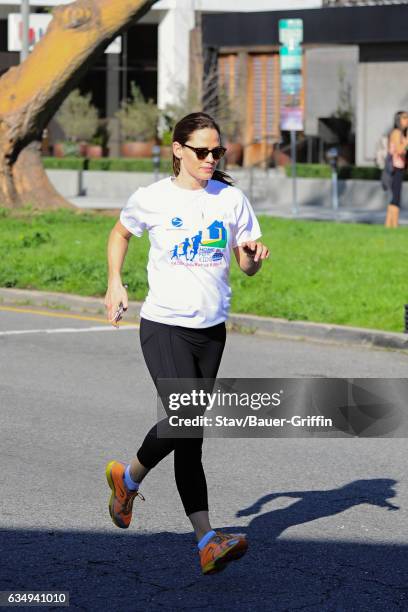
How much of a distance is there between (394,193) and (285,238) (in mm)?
3778

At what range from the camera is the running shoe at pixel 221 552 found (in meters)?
5.79

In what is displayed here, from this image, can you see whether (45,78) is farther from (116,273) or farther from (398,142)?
(116,273)

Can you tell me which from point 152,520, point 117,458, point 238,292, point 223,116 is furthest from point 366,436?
point 223,116

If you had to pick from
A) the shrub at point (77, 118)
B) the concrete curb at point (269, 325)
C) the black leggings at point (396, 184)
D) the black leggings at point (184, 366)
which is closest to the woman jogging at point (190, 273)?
the black leggings at point (184, 366)

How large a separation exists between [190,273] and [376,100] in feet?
91.7

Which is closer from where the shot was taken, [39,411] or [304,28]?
[39,411]

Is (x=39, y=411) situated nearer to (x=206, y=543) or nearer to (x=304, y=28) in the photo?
(x=206, y=543)

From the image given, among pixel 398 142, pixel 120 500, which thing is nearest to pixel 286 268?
pixel 398 142

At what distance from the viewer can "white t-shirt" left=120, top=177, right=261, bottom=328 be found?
6055 millimetres

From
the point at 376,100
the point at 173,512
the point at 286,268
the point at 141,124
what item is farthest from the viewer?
the point at 141,124

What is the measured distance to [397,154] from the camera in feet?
72.7

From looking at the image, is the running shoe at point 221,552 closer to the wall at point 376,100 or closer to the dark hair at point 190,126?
the dark hair at point 190,126

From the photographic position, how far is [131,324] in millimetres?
13844

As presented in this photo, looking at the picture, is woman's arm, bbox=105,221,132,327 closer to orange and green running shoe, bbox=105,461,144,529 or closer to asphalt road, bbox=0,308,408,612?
orange and green running shoe, bbox=105,461,144,529
